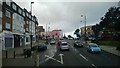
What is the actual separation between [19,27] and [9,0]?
45.0 feet

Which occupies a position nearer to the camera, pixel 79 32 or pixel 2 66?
pixel 2 66

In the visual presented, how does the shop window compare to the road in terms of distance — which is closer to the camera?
the road

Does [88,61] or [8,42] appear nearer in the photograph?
[88,61]

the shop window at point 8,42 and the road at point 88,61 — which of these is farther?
the shop window at point 8,42

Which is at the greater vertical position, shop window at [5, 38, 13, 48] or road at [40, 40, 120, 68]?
shop window at [5, 38, 13, 48]

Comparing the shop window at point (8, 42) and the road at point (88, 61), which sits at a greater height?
the shop window at point (8, 42)

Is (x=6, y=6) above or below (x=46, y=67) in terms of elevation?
above

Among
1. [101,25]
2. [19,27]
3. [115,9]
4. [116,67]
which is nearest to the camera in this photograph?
[116,67]

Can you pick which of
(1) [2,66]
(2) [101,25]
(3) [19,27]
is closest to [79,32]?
(2) [101,25]

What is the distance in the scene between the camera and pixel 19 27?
5900 centimetres

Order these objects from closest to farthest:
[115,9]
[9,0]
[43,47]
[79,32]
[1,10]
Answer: [1,10] < [43,47] < [9,0] < [115,9] < [79,32]

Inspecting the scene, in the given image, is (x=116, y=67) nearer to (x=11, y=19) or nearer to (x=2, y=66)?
(x=2, y=66)

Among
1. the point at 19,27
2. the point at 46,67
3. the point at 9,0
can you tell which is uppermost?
the point at 9,0

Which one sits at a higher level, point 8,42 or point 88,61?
point 8,42
